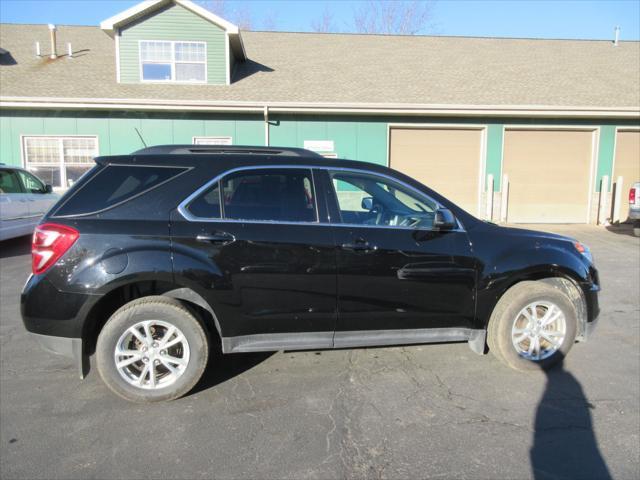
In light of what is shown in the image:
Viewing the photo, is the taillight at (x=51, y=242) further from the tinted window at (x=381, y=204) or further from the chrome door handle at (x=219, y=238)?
the tinted window at (x=381, y=204)

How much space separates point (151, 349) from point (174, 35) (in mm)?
12727

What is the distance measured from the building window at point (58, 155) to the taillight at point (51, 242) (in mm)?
10821

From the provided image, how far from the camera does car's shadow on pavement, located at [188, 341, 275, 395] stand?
3.80 metres

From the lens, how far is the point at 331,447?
2.93 metres

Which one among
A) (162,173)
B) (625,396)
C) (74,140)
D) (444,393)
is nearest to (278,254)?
(162,173)

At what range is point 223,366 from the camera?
4.13 meters

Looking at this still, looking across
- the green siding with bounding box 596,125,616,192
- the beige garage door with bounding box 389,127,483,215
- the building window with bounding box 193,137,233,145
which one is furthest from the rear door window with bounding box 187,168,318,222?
the green siding with bounding box 596,125,616,192

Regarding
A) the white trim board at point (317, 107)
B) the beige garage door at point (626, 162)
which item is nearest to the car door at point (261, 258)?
the white trim board at point (317, 107)

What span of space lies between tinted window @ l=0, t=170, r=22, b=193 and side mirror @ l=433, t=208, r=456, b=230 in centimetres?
863

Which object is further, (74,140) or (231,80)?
(231,80)

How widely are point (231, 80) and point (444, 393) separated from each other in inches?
497

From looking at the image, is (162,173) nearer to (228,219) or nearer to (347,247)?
(228,219)

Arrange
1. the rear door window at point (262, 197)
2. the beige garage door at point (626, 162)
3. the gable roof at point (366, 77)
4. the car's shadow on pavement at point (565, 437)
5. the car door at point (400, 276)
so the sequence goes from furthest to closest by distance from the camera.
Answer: the beige garage door at point (626, 162) → the gable roof at point (366, 77) → the car door at point (400, 276) → the rear door window at point (262, 197) → the car's shadow on pavement at point (565, 437)

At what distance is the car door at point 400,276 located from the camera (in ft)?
11.9
